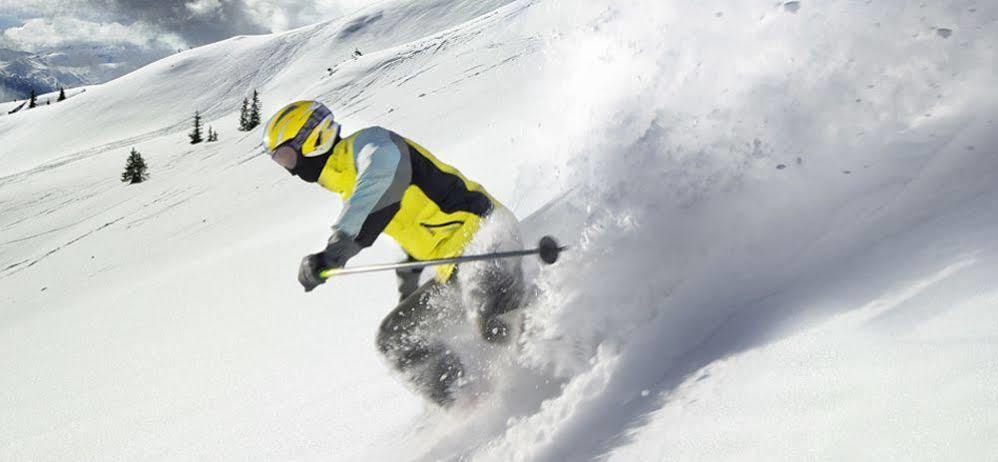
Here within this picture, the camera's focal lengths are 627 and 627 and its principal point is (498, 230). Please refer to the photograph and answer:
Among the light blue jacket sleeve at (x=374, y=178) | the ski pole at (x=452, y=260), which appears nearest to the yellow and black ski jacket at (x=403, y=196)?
the light blue jacket sleeve at (x=374, y=178)

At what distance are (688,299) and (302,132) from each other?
2317 millimetres

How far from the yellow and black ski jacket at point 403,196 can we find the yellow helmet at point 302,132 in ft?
0.29

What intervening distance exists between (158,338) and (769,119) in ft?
26.1

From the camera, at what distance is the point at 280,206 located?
16469 mm

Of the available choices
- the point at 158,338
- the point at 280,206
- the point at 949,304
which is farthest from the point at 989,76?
the point at 280,206

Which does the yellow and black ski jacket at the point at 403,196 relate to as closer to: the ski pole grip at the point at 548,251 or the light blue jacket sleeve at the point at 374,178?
the light blue jacket sleeve at the point at 374,178

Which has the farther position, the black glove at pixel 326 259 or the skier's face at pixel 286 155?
the skier's face at pixel 286 155

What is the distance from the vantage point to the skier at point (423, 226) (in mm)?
3471

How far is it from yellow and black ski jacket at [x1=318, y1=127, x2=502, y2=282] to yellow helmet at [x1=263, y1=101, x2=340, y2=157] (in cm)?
9

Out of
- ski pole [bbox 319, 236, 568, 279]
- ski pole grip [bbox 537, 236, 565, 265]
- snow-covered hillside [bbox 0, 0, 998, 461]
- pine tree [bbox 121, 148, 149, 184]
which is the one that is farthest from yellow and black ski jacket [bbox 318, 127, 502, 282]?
pine tree [bbox 121, 148, 149, 184]

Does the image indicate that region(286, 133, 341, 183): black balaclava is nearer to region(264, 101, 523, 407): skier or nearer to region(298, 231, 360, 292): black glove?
region(264, 101, 523, 407): skier

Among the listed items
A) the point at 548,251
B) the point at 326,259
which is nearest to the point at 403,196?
the point at 326,259

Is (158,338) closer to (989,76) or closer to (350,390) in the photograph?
(350,390)

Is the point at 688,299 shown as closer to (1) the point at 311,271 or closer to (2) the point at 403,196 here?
(2) the point at 403,196
